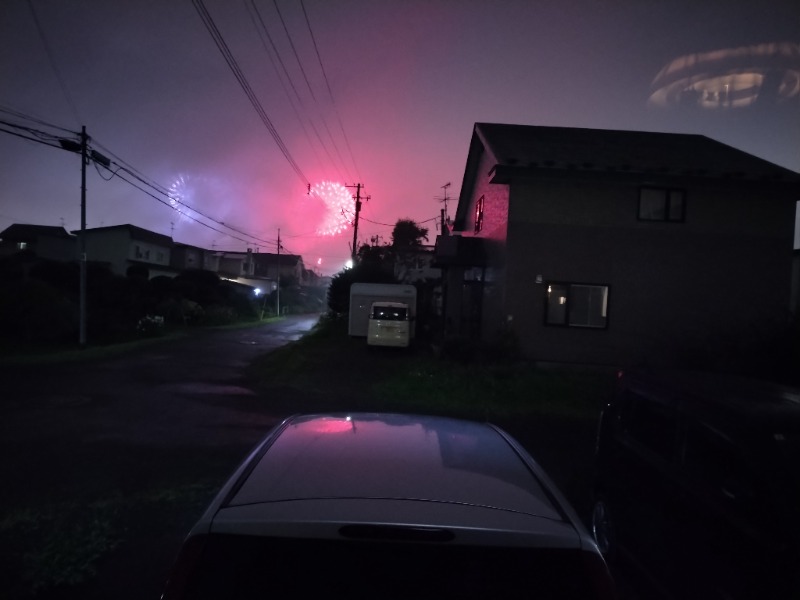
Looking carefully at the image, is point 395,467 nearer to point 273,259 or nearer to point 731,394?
point 731,394

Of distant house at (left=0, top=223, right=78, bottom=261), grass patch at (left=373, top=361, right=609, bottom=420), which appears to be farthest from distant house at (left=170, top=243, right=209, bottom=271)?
grass patch at (left=373, top=361, right=609, bottom=420)

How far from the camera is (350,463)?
2.41 m

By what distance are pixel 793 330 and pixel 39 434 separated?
13.9 metres

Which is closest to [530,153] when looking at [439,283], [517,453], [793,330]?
[793,330]

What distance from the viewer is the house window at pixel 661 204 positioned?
1616cm

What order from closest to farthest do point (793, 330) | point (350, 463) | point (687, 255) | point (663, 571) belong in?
point (350, 463)
point (663, 571)
point (793, 330)
point (687, 255)

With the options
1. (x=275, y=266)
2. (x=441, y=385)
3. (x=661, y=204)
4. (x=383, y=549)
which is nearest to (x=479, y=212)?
(x=661, y=204)

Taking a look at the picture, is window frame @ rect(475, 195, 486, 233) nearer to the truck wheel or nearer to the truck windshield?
the truck windshield

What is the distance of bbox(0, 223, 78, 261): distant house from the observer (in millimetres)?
53656

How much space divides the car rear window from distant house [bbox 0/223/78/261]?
57.3 metres

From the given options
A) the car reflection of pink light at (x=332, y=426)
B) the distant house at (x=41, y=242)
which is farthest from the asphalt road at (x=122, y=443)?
the distant house at (x=41, y=242)

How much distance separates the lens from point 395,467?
93.5 inches

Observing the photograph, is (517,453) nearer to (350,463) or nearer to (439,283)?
(350,463)

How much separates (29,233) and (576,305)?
194ft
